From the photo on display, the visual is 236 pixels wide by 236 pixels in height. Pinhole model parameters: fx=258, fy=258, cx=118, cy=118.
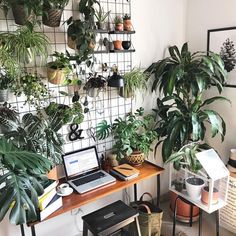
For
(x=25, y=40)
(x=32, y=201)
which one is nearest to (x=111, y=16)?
(x=25, y=40)

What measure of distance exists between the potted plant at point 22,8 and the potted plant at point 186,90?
1.11m

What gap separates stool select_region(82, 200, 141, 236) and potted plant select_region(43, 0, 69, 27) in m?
1.31

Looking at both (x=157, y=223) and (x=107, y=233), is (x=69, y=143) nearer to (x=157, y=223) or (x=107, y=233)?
A: (x=107, y=233)

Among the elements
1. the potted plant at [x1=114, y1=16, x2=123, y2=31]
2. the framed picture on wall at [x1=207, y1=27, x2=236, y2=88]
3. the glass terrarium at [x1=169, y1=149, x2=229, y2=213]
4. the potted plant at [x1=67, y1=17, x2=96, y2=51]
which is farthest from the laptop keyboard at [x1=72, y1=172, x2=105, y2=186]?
the framed picture on wall at [x1=207, y1=27, x2=236, y2=88]

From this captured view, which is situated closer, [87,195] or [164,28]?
[87,195]

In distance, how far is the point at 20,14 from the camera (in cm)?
150

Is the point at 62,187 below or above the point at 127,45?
below

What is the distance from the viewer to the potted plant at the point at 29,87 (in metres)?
1.61

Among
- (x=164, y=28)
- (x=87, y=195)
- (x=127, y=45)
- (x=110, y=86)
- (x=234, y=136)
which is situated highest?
(x=164, y=28)

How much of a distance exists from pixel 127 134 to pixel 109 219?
0.66 metres

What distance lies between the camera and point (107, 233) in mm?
1629

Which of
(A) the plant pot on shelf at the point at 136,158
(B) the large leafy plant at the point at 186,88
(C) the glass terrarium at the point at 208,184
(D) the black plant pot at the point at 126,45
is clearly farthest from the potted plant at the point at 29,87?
(C) the glass terrarium at the point at 208,184

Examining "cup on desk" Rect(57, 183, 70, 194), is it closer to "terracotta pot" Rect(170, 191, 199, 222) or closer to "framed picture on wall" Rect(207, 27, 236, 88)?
"terracotta pot" Rect(170, 191, 199, 222)

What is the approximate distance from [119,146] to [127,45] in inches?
32.1
